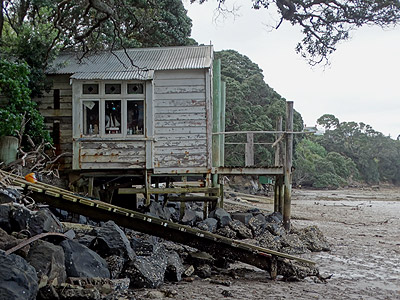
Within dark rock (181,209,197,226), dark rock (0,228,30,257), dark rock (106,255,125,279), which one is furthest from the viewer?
dark rock (181,209,197,226)

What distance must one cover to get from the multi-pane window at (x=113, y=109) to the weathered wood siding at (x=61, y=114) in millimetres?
639

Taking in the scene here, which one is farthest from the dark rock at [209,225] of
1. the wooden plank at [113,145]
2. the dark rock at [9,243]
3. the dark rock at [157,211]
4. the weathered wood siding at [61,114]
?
the dark rock at [9,243]

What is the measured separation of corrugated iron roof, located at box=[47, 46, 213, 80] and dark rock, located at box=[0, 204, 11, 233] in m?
6.09

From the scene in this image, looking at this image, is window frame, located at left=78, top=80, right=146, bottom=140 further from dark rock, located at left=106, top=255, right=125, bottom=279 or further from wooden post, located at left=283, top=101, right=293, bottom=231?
dark rock, located at left=106, top=255, right=125, bottom=279

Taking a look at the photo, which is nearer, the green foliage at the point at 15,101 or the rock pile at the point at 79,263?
the rock pile at the point at 79,263

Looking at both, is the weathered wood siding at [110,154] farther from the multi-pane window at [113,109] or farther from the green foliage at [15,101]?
the green foliage at [15,101]

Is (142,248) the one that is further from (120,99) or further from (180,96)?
(180,96)

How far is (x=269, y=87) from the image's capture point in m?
44.1

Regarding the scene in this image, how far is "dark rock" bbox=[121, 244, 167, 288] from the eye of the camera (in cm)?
620

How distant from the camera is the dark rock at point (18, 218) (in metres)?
5.76

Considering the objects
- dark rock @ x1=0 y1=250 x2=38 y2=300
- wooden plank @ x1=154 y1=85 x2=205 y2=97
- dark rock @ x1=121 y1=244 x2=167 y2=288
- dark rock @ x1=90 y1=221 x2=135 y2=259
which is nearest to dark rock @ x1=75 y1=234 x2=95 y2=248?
dark rock @ x1=90 y1=221 x2=135 y2=259

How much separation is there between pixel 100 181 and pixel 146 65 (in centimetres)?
480

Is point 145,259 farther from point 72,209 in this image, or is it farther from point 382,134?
point 382,134

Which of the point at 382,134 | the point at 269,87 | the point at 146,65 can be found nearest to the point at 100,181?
the point at 146,65
